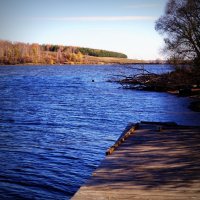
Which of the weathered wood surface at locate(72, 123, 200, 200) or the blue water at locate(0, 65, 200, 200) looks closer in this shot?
the weathered wood surface at locate(72, 123, 200, 200)

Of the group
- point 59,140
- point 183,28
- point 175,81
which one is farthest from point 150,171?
point 183,28

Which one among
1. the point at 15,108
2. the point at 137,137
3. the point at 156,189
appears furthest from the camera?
the point at 15,108

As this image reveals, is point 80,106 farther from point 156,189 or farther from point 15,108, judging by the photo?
point 156,189

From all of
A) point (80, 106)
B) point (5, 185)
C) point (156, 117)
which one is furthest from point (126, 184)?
point (80, 106)

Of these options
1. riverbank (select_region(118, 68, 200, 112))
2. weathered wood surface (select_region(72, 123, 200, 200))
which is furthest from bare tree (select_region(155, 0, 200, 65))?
weathered wood surface (select_region(72, 123, 200, 200))

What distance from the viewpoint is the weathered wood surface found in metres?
8.05

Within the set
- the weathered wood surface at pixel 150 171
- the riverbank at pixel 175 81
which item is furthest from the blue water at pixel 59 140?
the weathered wood surface at pixel 150 171

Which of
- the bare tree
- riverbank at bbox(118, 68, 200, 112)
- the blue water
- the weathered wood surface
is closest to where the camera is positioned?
the weathered wood surface

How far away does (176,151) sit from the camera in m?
12.1

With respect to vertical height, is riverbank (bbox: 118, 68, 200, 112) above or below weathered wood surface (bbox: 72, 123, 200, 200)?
above

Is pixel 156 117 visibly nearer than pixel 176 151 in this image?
No

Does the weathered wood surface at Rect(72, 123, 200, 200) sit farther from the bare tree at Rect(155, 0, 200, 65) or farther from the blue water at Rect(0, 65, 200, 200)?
the bare tree at Rect(155, 0, 200, 65)

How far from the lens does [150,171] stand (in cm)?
985

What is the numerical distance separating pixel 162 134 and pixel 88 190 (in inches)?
300
